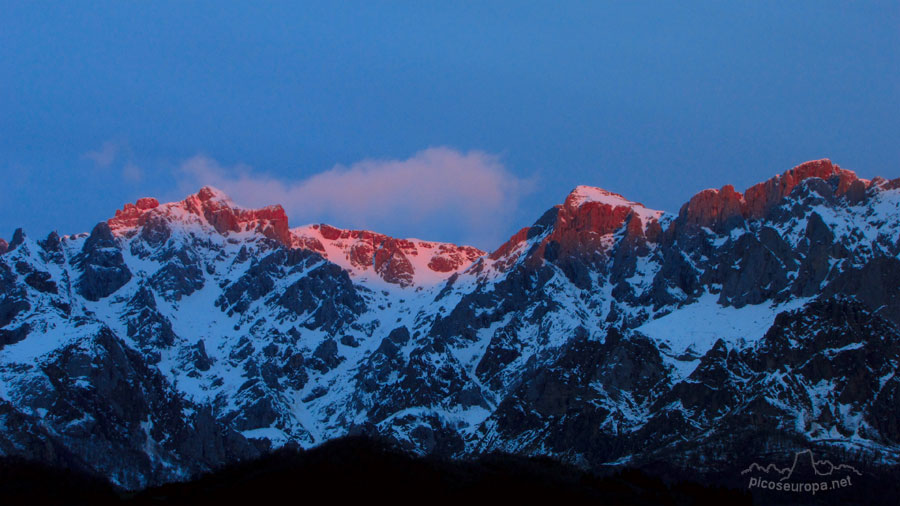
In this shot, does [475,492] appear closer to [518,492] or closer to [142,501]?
[518,492]

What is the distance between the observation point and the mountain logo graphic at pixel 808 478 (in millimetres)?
169750

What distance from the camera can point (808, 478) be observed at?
187m

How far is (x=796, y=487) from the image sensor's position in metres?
166

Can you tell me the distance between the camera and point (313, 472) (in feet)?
306

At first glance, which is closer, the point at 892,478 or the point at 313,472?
the point at 313,472

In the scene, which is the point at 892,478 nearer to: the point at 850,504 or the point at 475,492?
the point at 850,504

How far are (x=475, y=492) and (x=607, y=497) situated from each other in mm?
11665

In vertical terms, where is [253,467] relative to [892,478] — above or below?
below

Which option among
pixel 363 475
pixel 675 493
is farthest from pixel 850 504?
pixel 363 475

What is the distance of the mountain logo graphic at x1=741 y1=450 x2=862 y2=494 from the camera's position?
557 feet

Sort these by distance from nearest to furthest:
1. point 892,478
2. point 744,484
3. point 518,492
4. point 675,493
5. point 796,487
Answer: point 518,492
point 675,493
point 796,487
point 744,484
point 892,478

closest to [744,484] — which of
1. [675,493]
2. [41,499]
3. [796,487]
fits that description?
[796,487]

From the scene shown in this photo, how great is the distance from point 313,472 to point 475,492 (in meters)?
12.6

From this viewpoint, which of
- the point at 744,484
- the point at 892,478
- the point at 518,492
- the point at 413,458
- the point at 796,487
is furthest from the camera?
the point at 892,478
